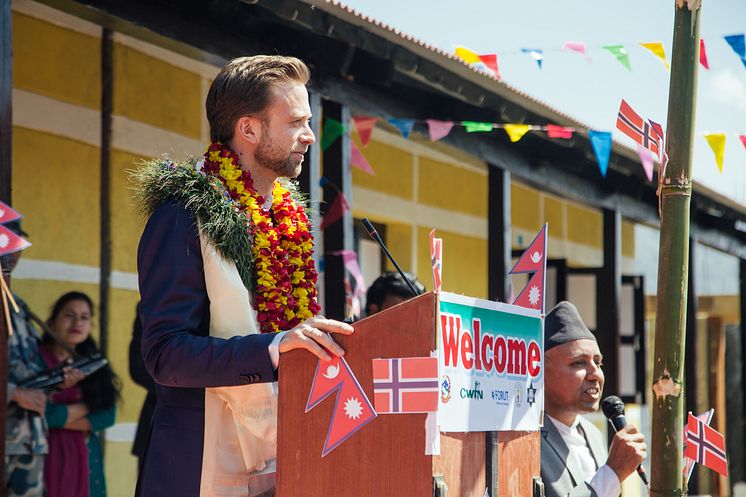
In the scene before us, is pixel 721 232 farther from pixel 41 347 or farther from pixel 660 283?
pixel 660 283

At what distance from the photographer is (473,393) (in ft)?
7.92

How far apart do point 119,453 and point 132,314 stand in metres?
0.84

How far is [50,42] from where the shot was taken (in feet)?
21.6

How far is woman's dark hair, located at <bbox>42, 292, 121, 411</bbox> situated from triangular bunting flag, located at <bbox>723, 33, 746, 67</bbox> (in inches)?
144

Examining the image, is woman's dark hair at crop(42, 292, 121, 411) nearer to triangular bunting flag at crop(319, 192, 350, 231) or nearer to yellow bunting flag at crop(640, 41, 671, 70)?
triangular bunting flag at crop(319, 192, 350, 231)

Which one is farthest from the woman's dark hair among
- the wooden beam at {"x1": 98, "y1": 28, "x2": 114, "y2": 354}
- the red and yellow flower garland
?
the red and yellow flower garland

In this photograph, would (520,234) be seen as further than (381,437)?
Yes

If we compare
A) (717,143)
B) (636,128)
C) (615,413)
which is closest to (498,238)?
(717,143)

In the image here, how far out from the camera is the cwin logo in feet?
7.77

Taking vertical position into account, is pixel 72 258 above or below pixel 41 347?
above

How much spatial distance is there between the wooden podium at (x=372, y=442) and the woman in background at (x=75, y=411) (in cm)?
363

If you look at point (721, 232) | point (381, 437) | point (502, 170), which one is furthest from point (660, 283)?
point (721, 232)

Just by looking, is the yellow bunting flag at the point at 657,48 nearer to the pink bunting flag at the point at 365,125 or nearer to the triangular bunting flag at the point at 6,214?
the pink bunting flag at the point at 365,125

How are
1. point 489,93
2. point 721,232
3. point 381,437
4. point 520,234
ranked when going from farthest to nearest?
1. point 721,232
2. point 520,234
3. point 489,93
4. point 381,437
